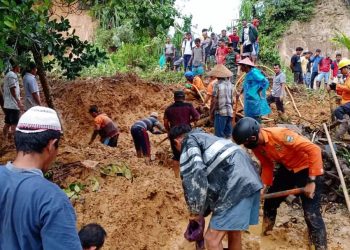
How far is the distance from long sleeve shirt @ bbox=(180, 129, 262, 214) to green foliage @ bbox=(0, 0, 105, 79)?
2.39m

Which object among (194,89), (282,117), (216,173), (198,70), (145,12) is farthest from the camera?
(198,70)

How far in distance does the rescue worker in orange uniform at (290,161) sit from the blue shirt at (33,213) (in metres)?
2.41

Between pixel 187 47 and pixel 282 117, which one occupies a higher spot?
pixel 187 47

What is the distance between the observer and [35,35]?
588cm

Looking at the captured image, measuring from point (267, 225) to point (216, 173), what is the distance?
1.90 meters

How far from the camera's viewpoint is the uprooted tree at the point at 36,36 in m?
4.60

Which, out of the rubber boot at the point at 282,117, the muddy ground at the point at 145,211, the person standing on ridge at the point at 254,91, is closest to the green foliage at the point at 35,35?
the muddy ground at the point at 145,211

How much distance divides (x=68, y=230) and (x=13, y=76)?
647 cm

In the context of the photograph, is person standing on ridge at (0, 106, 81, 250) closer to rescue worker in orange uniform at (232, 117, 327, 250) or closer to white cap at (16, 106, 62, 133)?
white cap at (16, 106, 62, 133)

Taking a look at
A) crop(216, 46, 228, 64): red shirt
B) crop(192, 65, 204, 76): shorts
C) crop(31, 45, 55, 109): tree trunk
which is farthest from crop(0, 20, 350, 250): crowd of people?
crop(216, 46, 228, 64): red shirt

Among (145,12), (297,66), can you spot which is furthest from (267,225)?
(297,66)

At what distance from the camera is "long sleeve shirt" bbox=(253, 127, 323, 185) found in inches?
168

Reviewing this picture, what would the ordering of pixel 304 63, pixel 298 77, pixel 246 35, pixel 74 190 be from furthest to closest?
pixel 304 63 < pixel 298 77 < pixel 246 35 < pixel 74 190

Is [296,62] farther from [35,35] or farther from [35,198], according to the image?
[35,198]
